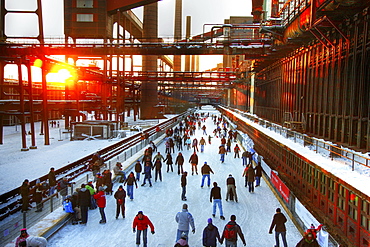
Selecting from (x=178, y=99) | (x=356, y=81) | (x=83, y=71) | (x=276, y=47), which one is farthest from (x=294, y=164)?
(x=178, y=99)

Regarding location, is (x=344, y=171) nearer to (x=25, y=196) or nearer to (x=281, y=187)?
(x=281, y=187)

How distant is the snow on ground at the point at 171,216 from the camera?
902 centimetres

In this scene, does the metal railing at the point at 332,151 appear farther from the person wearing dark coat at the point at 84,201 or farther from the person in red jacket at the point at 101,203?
the person wearing dark coat at the point at 84,201

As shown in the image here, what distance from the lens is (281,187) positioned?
1253cm

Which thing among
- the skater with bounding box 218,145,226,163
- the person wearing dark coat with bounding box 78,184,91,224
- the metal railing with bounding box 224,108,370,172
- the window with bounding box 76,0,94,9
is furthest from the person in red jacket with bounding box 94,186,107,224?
the window with bounding box 76,0,94,9

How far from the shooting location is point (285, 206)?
11.7 meters

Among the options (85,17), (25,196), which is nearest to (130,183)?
(25,196)

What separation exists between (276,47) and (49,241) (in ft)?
57.1

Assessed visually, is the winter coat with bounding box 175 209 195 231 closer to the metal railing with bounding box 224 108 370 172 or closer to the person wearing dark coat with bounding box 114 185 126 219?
the person wearing dark coat with bounding box 114 185 126 219

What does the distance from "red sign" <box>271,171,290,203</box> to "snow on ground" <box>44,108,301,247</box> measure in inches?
18.9

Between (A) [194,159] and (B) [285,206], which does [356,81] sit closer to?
(B) [285,206]

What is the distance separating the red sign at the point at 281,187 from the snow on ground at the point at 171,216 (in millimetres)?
479

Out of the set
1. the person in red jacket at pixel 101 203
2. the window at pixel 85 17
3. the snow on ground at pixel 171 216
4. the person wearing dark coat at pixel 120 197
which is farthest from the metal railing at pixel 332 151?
the window at pixel 85 17

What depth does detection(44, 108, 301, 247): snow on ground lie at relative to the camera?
9023mm
